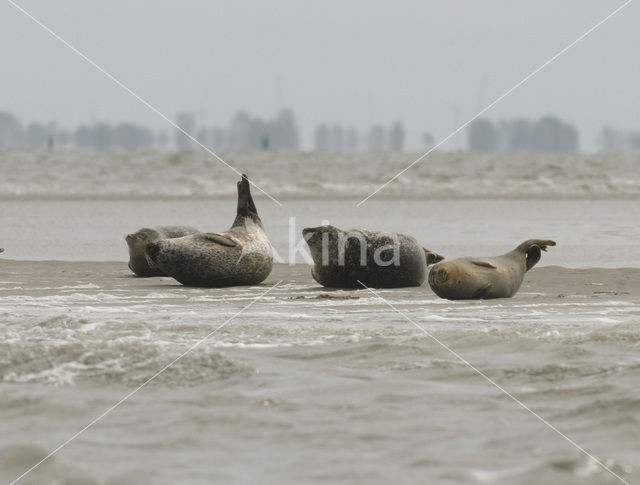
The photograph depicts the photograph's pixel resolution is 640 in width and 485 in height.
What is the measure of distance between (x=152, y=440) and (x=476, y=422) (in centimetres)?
132

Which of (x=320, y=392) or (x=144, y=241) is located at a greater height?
(x=144, y=241)

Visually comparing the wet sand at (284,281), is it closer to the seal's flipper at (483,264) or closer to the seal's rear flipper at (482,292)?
the seal's rear flipper at (482,292)

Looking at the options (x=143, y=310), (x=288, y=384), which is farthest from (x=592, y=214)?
(x=288, y=384)

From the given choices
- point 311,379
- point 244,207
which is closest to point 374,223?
point 244,207

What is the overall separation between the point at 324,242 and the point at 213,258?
42.1 inches

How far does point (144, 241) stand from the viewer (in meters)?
11.2

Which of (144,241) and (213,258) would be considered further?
(144,241)

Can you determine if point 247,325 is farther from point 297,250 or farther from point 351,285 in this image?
point 297,250

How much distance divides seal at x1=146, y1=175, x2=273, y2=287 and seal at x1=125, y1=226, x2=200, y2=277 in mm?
793

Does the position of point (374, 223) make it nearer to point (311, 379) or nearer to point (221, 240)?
point (221, 240)

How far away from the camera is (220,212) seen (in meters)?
26.0

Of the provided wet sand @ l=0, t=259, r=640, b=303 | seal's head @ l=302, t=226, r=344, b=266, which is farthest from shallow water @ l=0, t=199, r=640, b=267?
seal's head @ l=302, t=226, r=344, b=266

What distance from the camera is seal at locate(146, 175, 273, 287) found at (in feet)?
33.1

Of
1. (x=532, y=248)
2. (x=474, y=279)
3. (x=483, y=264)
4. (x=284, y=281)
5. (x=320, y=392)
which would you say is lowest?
(x=320, y=392)
